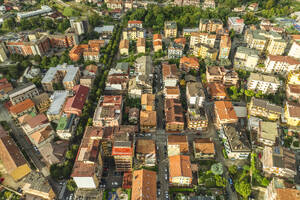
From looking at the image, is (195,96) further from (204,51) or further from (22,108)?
(22,108)

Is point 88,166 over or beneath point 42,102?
over

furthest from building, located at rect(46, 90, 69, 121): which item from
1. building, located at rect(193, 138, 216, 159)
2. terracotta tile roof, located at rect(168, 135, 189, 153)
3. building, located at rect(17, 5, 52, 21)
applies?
building, located at rect(17, 5, 52, 21)

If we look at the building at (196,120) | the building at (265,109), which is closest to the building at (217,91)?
the building at (265,109)

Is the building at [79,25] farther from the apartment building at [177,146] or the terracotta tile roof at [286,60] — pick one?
the terracotta tile roof at [286,60]

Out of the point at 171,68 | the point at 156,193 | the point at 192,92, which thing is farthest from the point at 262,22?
the point at 156,193

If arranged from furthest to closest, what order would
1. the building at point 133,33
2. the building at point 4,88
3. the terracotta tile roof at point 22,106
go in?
the building at point 133,33, the building at point 4,88, the terracotta tile roof at point 22,106

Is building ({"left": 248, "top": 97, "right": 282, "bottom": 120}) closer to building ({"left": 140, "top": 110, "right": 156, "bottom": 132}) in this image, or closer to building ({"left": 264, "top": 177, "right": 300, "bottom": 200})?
building ({"left": 264, "top": 177, "right": 300, "bottom": 200})

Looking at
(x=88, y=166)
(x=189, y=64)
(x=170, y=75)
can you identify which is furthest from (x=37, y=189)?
(x=189, y=64)
